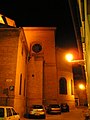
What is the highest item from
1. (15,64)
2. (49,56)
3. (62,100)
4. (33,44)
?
(33,44)

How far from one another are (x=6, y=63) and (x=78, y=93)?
32504 millimetres

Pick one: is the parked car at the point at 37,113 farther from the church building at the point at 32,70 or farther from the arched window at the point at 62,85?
the arched window at the point at 62,85

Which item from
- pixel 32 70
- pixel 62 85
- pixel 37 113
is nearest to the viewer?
pixel 37 113

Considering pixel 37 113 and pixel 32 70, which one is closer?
pixel 37 113

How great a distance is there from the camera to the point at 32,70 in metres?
28.6

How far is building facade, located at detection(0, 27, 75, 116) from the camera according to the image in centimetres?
1948

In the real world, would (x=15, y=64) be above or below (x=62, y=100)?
above

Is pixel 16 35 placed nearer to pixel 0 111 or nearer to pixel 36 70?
pixel 36 70

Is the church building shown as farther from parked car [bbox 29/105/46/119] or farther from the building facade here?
parked car [bbox 29/105/46/119]

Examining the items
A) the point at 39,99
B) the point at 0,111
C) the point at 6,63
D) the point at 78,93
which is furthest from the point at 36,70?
the point at 78,93

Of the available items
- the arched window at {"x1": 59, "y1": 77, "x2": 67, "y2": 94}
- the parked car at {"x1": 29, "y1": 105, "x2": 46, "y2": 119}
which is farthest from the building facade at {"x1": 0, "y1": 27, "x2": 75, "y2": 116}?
the parked car at {"x1": 29, "y1": 105, "x2": 46, "y2": 119}

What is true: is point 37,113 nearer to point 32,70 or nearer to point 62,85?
point 32,70

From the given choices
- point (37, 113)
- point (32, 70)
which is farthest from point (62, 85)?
point (37, 113)

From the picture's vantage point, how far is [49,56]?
112 feet
